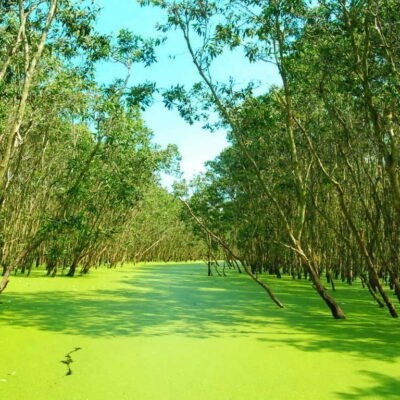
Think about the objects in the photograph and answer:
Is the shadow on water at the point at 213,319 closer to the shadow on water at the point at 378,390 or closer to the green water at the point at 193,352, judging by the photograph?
the green water at the point at 193,352

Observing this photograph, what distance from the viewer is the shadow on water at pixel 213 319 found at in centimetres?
607

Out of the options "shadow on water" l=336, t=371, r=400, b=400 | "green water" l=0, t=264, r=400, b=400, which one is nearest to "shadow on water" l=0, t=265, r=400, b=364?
"green water" l=0, t=264, r=400, b=400

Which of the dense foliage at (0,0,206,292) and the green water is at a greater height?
the dense foliage at (0,0,206,292)

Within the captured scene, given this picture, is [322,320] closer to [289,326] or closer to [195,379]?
[289,326]

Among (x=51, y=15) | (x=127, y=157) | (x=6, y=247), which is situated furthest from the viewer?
(x=127, y=157)

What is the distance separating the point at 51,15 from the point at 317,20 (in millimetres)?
4853

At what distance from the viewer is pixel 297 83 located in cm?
988

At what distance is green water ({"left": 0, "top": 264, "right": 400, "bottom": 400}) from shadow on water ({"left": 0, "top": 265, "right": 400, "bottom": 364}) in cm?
2

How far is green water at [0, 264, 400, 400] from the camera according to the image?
3787 millimetres

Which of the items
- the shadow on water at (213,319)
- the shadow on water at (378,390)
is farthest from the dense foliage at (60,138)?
the shadow on water at (378,390)

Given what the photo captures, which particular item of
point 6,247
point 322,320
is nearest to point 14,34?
point 322,320

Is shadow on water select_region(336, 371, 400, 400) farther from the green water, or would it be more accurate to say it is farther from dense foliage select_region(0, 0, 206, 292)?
dense foliage select_region(0, 0, 206, 292)

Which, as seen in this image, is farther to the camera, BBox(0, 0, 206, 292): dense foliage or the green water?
BBox(0, 0, 206, 292): dense foliage

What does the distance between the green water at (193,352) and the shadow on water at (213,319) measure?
2cm
